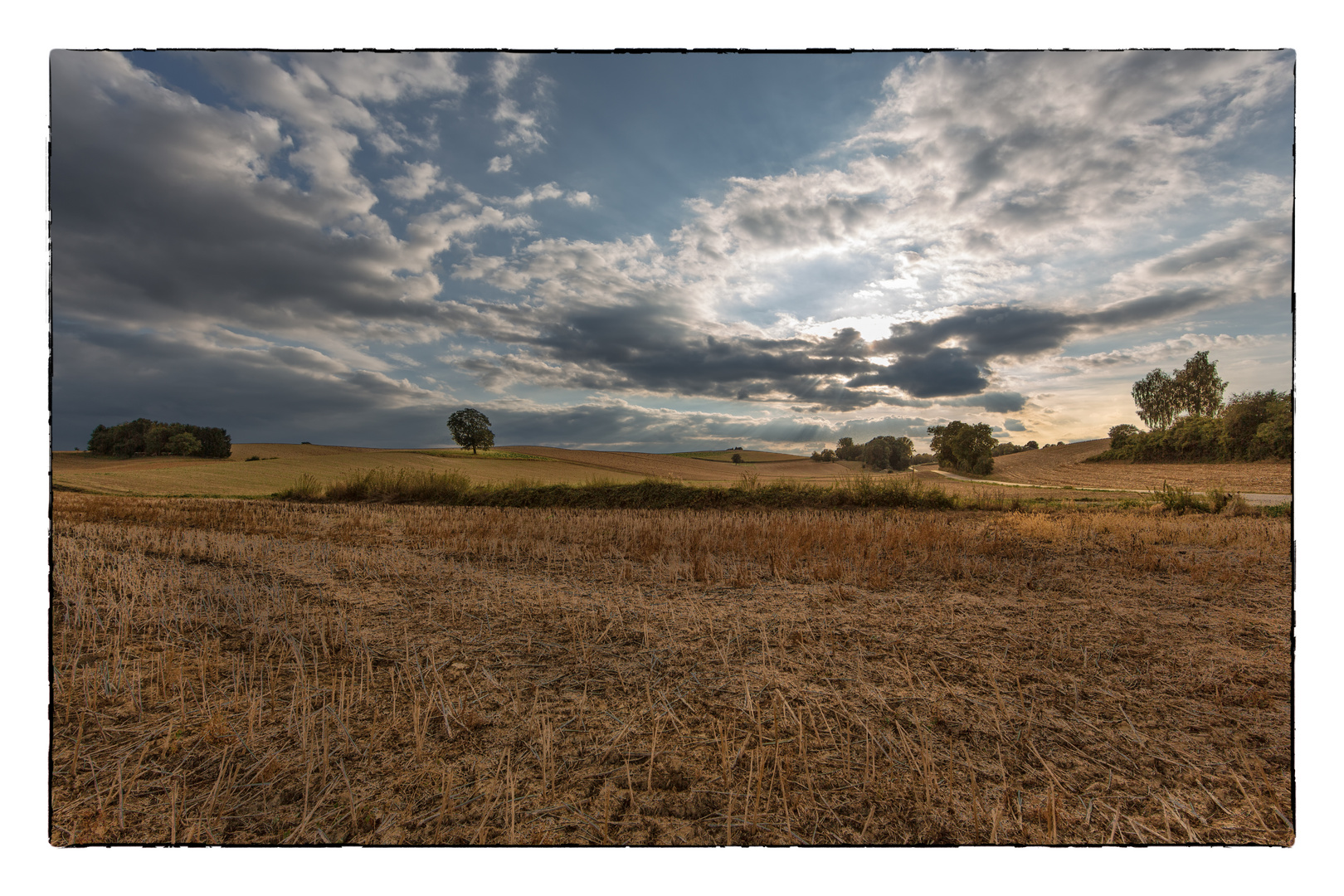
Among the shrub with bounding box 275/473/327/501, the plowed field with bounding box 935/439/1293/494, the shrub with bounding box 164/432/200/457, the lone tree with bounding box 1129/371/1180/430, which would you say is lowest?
the shrub with bounding box 275/473/327/501

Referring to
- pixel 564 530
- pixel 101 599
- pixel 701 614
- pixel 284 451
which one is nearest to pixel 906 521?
pixel 564 530

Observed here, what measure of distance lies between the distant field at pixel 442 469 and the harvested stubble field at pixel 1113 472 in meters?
5.21

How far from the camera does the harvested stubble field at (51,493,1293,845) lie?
192 cm

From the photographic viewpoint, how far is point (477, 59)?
336 centimetres

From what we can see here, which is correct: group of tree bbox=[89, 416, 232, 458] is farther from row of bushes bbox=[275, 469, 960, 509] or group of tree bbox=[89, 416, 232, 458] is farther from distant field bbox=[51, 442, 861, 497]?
row of bushes bbox=[275, 469, 960, 509]

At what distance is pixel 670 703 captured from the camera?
9.11ft

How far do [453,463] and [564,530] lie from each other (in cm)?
1085

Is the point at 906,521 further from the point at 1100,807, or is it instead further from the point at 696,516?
the point at 1100,807

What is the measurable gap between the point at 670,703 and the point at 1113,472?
47.2ft

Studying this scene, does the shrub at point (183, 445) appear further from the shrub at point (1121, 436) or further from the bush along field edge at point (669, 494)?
the shrub at point (1121, 436)

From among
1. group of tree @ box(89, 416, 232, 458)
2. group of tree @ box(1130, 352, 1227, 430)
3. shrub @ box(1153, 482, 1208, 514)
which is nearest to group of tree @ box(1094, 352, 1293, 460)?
group of tree @ box(1130, 352, 1227, 430)

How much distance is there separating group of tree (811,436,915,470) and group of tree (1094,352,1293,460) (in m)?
4.62

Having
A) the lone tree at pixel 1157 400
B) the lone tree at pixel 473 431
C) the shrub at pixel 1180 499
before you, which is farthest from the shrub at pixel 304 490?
the shrub at pixel 1180 499

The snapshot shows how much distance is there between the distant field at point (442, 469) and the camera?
13922 millimetres
